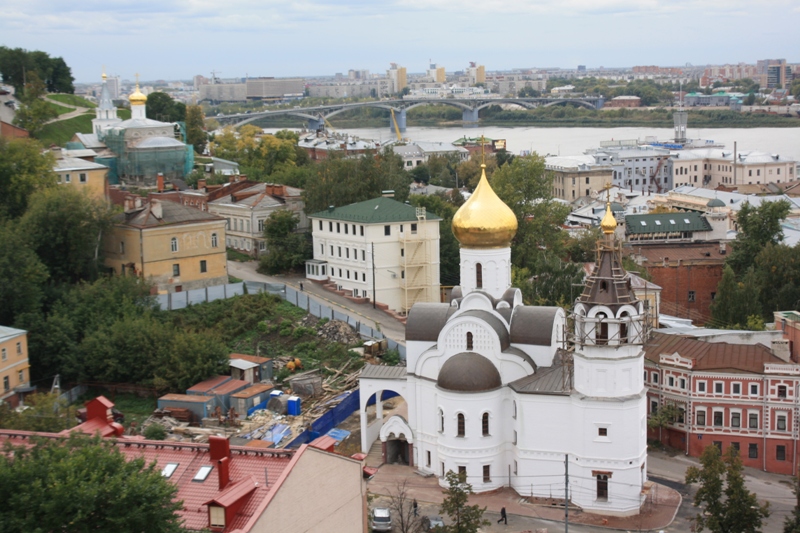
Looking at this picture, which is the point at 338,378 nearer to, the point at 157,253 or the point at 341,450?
the point at 341,450

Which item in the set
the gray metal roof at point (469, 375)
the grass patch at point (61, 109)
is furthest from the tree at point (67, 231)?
the grass patch at point (61, 109)

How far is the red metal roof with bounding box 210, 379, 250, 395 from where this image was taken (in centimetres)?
2483

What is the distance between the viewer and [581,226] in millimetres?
45812

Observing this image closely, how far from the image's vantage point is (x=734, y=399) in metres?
22.7

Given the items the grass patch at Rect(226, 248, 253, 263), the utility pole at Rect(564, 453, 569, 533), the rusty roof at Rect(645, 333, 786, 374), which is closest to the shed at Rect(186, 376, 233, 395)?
the utility pole at Rect(564, 453, 569, 533)

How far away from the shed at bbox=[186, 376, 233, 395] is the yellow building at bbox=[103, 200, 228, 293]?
5578mm

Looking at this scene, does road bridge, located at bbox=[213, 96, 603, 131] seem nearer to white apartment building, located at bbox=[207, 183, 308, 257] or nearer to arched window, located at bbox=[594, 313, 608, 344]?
white apartment building, located at bbox=[207, 183, 308, 257]

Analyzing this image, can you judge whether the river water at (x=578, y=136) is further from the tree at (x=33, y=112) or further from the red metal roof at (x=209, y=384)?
the red metal roof at (x=209, y=384)

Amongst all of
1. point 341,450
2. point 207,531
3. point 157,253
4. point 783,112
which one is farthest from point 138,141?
point 783,112

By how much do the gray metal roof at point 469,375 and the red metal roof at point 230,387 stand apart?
583 centimetres

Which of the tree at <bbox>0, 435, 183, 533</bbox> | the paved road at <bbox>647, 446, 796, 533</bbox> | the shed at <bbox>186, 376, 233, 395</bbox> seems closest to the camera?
the tree at <bbox>0, 435, 183, 533</bbox>

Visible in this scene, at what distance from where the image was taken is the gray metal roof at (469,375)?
20969 mm

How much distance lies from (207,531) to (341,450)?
9.72m

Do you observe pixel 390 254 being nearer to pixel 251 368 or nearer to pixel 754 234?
pixel 251 368
